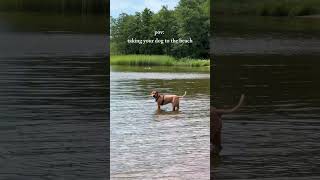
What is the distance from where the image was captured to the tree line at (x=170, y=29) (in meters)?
4.61

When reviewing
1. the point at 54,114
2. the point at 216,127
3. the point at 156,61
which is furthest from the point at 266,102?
the point at 156,61

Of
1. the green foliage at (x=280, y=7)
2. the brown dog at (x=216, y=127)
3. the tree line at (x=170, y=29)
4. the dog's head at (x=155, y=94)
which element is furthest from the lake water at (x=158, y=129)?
the green foliage at (x=280, y=7)

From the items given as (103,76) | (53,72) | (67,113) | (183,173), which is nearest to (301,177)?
(183,173)

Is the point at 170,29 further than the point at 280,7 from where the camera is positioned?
No

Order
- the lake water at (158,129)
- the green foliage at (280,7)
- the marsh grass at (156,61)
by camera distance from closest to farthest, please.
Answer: the lake water at (158,129) → the marsh grass at (156,61) → the green foliage at (280,7)

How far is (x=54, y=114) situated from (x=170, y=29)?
100 inches

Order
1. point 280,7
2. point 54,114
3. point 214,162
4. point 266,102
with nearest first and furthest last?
1. point 214,162
2. point 54,114
3. point 266,102
4. point 280,7

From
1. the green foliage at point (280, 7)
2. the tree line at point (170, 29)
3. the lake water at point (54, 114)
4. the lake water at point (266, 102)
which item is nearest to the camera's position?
the tree line at point (170, 29)

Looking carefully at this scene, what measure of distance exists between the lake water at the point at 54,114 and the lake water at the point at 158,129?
0.31m

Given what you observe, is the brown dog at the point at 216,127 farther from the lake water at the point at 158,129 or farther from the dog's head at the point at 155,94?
the dog's head at the point at 155,94

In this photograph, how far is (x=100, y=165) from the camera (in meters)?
4.89

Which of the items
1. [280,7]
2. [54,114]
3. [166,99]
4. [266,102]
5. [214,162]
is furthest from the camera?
[280,7]

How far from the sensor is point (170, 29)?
15.3 ft

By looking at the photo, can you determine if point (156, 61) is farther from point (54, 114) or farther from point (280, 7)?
point (280, 7)
